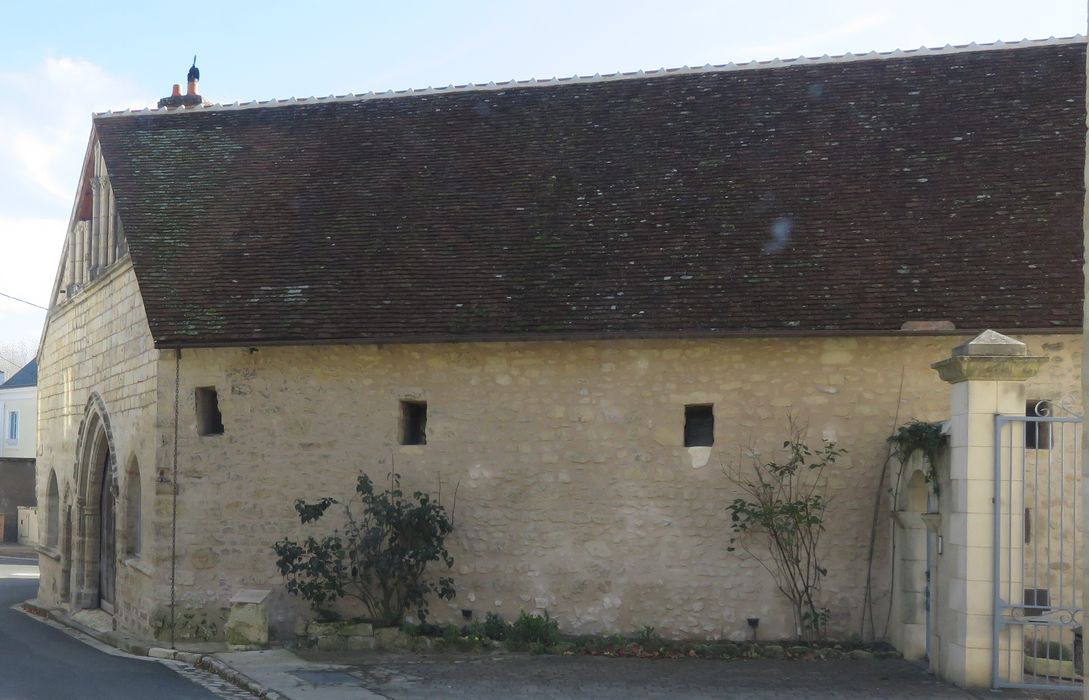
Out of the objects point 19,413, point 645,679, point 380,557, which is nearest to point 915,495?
point 645,679

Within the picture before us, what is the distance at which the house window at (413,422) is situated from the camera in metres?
12.8

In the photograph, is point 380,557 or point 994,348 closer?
point 994,348

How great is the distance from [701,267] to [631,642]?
150 inches

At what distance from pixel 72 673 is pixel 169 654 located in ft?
3.99

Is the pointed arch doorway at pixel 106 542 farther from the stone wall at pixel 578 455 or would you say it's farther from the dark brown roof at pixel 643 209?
the dark brown roof at pixel 643 209

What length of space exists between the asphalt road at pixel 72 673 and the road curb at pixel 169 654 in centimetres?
21

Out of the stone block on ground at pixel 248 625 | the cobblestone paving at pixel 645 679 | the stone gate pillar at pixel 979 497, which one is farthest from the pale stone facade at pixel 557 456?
the stone gate pillar at pixel 979 497

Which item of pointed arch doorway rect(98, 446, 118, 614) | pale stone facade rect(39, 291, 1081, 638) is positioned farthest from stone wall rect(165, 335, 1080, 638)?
pointed arch doorway rect(98, 446, 118, 614)

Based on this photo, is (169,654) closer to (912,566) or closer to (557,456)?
(557,456)

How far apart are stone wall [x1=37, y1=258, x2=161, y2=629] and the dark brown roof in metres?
1.27

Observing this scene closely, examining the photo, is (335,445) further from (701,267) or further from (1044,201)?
(1044,201)

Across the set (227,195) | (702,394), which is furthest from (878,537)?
(227,195)

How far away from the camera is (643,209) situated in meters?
13.0

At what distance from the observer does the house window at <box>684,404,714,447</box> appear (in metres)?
12.1
